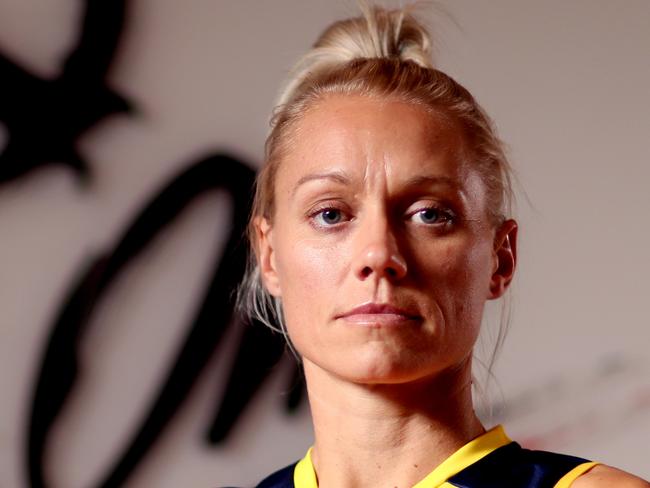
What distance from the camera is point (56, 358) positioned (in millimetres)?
1420

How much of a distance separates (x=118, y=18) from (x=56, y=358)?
0.50m

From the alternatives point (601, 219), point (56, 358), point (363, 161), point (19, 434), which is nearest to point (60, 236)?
point (56, 358)

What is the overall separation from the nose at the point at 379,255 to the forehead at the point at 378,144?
0.06 meters

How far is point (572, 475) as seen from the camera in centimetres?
102

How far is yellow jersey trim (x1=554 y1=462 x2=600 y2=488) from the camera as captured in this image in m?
1.02

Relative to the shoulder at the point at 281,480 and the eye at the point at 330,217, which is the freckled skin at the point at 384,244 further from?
the shoulder at the point at 281,480

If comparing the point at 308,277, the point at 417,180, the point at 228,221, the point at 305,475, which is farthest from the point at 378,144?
the point at 228,221

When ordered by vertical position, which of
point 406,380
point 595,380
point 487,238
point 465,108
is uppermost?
point 465,108

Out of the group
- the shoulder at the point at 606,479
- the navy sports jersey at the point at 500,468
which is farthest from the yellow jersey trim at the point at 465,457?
the shoulder at the point at 606,479

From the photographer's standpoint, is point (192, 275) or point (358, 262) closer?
point (358, 262)

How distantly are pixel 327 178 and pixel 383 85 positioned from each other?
0.45ft

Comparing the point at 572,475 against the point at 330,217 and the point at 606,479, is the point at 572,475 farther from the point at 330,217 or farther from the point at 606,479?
the point at 330,217

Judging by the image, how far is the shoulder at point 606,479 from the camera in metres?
0.98

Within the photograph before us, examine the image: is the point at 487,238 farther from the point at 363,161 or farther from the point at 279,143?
the point at 279,143
